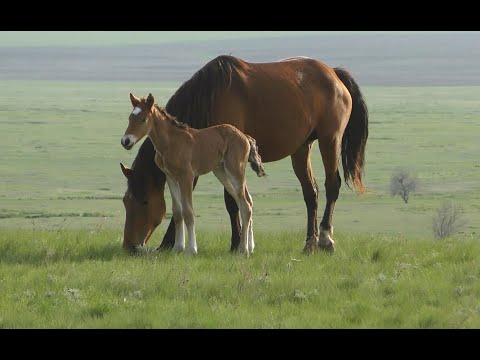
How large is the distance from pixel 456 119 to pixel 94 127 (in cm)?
3773

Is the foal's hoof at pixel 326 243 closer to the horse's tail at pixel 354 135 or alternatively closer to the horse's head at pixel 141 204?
the horse's tail at pixel 354 135

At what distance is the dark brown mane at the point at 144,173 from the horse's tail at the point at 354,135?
3.39 m

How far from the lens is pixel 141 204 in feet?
43.4

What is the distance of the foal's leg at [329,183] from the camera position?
1435 centimetres

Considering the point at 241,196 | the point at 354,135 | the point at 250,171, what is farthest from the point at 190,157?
the point at 250,171

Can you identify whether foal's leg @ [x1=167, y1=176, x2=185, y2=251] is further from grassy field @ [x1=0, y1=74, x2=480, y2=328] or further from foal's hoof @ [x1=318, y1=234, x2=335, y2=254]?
foal's hoof @ [x1=318, y1=234, x2=335, y2=254]

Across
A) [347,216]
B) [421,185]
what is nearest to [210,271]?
[347,216]

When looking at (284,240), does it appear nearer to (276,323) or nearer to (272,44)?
(276,323)

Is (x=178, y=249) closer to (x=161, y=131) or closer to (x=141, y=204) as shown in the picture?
(x=141, y=204)

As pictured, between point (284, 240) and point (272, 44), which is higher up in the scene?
point (284, 240)

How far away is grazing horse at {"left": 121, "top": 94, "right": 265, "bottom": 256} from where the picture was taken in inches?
504

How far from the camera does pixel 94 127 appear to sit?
105250 millimetres

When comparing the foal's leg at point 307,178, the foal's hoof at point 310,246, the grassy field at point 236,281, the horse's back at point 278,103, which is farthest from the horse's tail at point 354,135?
the foal's hoof at point 310,246

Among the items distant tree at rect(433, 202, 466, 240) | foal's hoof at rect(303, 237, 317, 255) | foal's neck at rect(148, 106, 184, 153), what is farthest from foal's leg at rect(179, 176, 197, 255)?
distant tree at rect(433, 202, 466, 240)
